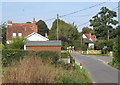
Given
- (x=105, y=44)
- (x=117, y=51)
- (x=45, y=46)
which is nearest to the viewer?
(x=117, y=51)

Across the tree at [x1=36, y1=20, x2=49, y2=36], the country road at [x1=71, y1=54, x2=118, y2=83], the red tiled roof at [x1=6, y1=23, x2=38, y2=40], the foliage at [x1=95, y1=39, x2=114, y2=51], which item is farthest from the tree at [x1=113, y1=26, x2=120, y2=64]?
the tree at [x1=36, y1=20, x2=49, y2=36]

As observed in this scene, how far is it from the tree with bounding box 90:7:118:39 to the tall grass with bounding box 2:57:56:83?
174 feet

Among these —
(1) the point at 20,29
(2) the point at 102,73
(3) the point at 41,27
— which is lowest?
(2) the point at 102,73

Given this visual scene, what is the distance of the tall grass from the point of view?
26.5ft

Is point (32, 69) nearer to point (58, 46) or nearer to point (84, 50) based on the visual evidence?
point (58, 46)

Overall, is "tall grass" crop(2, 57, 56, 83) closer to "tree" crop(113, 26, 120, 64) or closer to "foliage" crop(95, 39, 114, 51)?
"tree" crop(113, 26, 120, 64)

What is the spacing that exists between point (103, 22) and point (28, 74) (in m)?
55.2

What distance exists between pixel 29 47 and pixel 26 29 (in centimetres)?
2389

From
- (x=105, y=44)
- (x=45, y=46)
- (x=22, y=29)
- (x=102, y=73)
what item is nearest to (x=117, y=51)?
(x=102, y=73)

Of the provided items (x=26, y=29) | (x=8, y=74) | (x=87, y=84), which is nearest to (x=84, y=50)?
(x=26, y=29)

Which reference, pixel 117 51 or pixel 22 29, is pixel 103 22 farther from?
pixel 117 51

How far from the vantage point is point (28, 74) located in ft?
26.7

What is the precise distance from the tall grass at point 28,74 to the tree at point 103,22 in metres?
53.1

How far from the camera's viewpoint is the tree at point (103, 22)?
2363 inches
